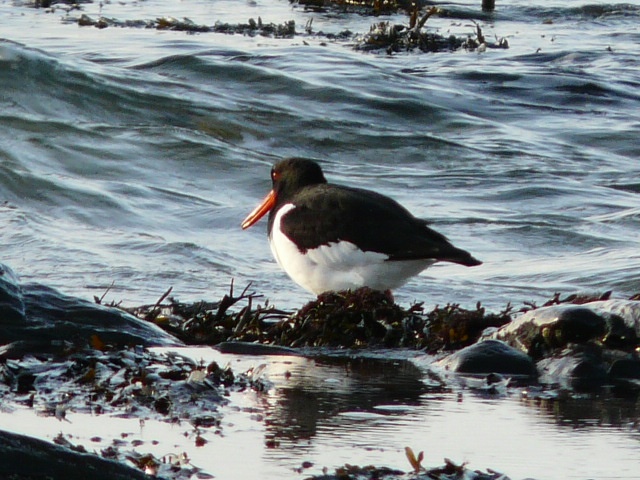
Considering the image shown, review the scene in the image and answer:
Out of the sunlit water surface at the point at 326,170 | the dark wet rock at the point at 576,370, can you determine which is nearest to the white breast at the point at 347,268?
the sunlit water surface at the point at 326,170

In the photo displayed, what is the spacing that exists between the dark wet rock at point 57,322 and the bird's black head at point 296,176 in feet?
6.00

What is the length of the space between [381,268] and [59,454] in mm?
3604

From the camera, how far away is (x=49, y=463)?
3.42 metres

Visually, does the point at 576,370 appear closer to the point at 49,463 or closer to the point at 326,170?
the point at 49,463

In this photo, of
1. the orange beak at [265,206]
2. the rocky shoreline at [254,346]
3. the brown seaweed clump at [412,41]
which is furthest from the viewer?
the brown seaweed clump at [412,41]

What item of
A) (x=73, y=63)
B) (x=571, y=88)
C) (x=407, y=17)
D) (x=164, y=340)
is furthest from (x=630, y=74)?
(x=164, y=340)

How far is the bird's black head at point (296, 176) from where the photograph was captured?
7.68 metres

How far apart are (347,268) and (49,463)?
3.66 meters

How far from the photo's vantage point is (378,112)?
15508 mm

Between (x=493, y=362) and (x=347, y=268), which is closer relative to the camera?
(x=493, y=362)

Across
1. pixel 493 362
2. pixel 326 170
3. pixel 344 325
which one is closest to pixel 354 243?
pixel 344 325

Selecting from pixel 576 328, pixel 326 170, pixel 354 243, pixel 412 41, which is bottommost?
pixel 326 170

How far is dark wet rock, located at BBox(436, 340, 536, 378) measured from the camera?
552 centimetres

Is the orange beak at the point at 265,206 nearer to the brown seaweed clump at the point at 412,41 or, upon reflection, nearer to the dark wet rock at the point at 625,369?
the dark wet rock at the point at 625,369
